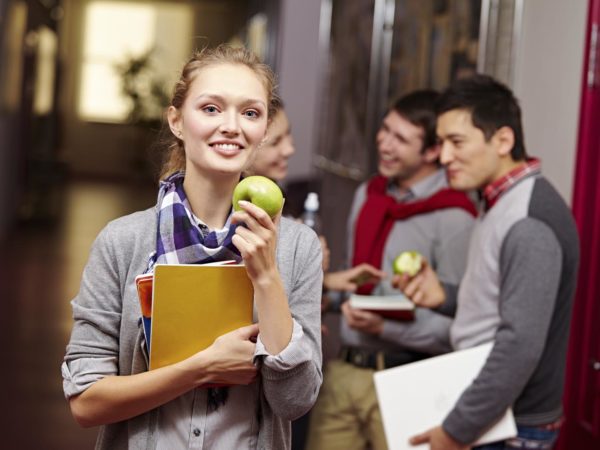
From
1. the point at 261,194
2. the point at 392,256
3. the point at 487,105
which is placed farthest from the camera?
the point at 392,256

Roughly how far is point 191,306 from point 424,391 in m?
1.19

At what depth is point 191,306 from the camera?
63.7 inches

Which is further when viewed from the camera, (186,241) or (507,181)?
(507,181)

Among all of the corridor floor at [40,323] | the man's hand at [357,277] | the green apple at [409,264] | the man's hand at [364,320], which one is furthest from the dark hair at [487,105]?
the corridor floor at [40,323]

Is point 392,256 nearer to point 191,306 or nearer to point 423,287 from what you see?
point 423,287

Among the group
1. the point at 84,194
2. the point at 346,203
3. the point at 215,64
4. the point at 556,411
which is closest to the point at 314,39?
the point at 346,203

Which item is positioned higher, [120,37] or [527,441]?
[120,37]

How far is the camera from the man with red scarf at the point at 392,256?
313cm

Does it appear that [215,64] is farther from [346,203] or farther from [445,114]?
[346,203]

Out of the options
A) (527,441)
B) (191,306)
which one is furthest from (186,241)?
(527,441)

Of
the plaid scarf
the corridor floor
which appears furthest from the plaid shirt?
the corridor floor

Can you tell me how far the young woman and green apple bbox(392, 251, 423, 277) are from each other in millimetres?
1237

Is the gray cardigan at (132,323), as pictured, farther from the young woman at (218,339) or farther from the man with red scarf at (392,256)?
the man with red scarf at (392,256)

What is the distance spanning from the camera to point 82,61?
22.3 meters
